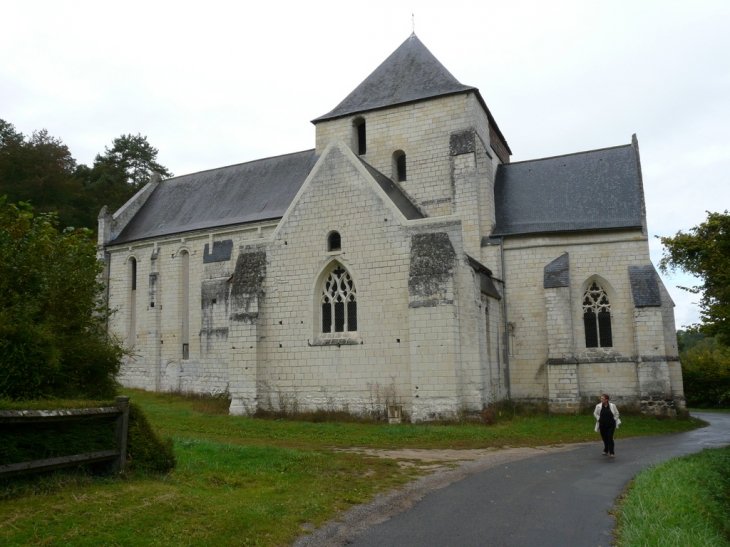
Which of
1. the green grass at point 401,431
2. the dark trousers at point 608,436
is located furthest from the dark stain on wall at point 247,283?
the dark trousers at point 608,436

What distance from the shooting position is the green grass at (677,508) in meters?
6.04

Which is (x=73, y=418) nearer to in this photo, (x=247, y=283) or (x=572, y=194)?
(x=247, y=283)

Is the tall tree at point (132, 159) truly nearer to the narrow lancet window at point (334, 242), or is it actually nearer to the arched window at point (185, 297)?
the arched window at point (185, 297)

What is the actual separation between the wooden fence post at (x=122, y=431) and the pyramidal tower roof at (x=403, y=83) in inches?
722

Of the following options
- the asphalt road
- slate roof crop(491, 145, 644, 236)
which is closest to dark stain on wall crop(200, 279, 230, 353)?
slate roof crop(491, 145, 644, 236)

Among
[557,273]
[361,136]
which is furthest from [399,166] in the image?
[557,273]

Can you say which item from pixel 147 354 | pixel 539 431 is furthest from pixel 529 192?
pixel 147 354

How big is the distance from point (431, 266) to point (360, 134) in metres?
10.2

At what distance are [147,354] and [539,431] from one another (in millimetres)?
20643

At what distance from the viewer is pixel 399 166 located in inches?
948

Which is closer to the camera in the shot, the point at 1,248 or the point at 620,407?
the point at 1,248

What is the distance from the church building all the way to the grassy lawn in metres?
3.01

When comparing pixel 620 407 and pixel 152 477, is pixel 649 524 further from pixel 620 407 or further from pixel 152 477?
pixel 620 407

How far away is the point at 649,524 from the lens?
6.48 metres
